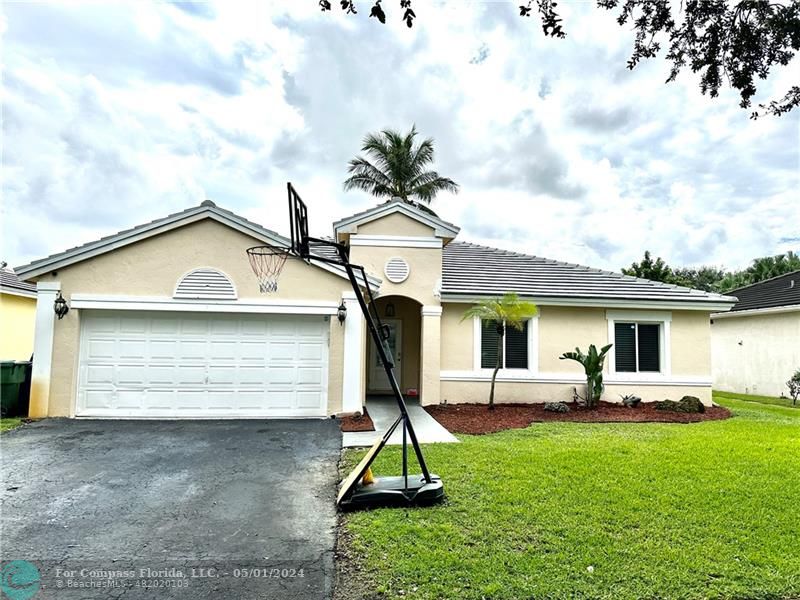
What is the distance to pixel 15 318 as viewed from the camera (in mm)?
16656

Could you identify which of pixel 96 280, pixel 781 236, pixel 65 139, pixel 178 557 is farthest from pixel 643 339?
pixel 781 236

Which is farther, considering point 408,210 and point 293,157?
point 293,157

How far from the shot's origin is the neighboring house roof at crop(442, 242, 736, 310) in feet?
43.8

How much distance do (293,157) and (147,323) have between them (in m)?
9.73

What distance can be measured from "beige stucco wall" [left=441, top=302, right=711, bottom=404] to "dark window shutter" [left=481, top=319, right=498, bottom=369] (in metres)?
0.37

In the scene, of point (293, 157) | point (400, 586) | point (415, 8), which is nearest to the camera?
point (400, 586)

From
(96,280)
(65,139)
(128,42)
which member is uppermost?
(128,42)

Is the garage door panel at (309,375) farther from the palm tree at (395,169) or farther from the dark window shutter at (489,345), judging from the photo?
the palm tree at (395,169)

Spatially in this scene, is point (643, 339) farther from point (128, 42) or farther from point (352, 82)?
point (128, 42)

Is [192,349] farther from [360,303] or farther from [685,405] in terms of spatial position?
[685,405]

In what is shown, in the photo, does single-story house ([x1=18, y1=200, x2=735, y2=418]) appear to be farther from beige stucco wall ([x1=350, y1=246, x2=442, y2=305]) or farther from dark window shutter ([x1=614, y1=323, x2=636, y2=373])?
dark window shutter ([x1=614, y1=323, x2=636, y2=373])

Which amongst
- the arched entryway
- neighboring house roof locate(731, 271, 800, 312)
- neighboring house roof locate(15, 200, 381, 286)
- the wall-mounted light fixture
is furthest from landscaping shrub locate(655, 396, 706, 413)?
the wall-mounted light fixture

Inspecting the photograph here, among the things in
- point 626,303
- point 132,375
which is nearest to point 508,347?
point 626,303

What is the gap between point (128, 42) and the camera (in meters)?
10.2
